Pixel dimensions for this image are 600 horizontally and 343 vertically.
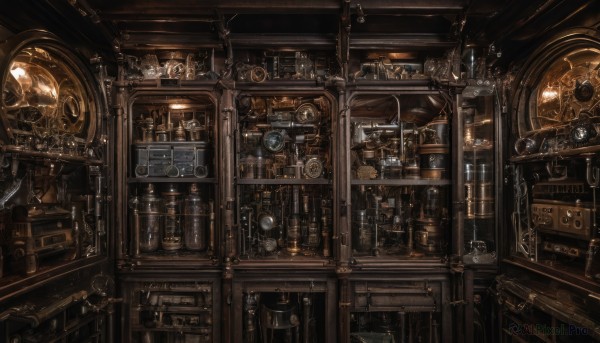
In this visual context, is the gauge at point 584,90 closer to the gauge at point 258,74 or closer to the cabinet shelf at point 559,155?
the cabinet shelf at point 559,155

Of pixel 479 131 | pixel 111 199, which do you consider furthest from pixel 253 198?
pixel 479 131

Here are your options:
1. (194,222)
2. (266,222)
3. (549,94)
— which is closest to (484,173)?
(549,94)

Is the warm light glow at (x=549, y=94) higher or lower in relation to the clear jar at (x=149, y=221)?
higher

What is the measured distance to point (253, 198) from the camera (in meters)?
3.08

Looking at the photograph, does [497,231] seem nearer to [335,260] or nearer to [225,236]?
[335,260]

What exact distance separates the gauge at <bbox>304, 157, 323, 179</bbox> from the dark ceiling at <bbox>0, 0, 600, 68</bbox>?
1.04 m

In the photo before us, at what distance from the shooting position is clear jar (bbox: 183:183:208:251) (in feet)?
9.59

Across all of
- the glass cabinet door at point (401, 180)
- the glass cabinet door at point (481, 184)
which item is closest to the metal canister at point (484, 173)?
the glass cabinet door at point (481, 184)

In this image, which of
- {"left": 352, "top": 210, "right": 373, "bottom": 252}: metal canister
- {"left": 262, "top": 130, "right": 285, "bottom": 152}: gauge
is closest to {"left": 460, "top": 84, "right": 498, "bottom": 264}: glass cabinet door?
{"left": 352, "top": 210, "right": 373, "bottom": 252}: metal canister

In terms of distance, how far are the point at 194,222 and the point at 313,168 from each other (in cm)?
122

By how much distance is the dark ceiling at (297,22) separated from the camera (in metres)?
2.26

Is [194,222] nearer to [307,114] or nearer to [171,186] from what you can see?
[171,186]

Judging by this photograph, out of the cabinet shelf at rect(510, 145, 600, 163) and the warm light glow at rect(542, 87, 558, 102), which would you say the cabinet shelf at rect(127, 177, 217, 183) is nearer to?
the cabinet shelf at rect(510, 145, 600, 163)

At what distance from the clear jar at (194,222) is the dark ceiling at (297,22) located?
143 centimetres
